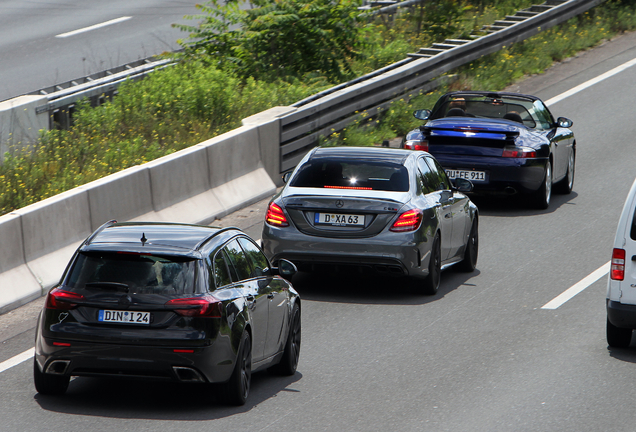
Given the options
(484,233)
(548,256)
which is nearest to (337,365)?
(548,256)

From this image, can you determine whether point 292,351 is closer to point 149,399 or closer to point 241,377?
point 241,377

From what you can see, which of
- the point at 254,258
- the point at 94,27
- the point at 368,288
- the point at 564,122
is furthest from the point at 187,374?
the point at 94,27

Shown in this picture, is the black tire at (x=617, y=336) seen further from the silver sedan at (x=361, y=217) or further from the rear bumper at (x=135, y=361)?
the rear bumper at (x=135, y=361)

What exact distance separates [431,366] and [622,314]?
5.56 ft

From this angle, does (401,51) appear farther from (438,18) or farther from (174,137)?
(174,137)

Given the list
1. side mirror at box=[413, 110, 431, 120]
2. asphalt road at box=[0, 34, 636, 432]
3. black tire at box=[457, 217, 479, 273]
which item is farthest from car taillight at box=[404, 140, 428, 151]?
black tire at box=[457, 217, 479, 273]

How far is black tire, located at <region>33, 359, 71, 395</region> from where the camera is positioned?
794cm

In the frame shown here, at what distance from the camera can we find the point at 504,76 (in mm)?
24969

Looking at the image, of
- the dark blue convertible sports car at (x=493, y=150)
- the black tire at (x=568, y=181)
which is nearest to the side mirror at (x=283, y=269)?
the dark blue convertible sports car at (x=493, y=150)

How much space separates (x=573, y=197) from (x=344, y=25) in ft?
19.6

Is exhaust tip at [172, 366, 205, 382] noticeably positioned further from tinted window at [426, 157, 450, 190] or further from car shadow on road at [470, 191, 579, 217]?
car shadow on road at [470, 191, 579, 217]

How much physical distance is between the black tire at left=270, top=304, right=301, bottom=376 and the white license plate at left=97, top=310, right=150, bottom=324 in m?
1.79

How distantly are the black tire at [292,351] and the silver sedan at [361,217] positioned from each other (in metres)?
2.27

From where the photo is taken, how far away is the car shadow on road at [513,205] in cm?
1694
